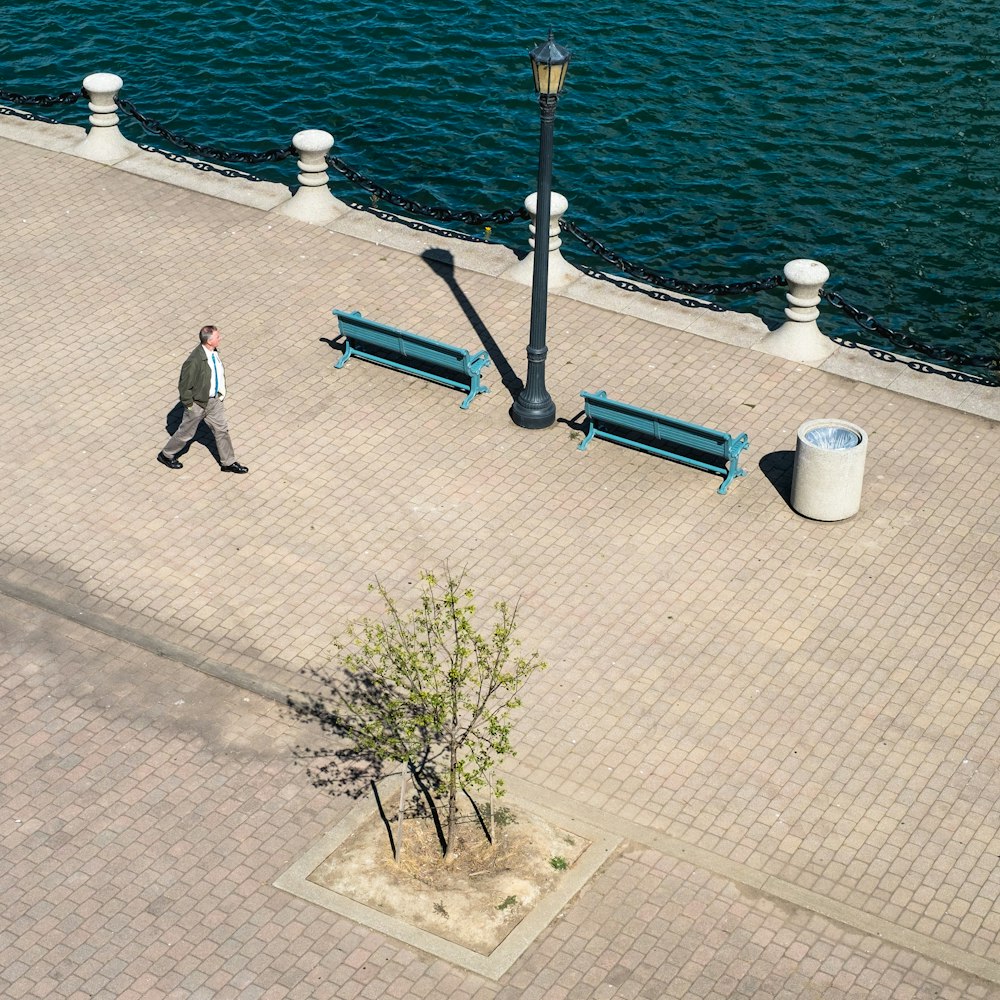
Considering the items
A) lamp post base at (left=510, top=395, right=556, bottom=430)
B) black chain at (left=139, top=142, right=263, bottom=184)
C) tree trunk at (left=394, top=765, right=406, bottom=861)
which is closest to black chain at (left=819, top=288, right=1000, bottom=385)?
lamp post base at (left=510, top=395, right=556, bottom=430)

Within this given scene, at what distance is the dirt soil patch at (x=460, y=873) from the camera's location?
12977 mm

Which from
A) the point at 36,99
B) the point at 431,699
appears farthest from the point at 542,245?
the point at 36,99

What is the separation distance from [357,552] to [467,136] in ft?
40.5

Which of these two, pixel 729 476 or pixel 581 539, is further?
pixel 729 476

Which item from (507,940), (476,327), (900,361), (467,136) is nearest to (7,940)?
(507,940)

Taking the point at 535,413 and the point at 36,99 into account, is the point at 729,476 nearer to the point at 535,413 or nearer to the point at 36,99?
the point at 535,413

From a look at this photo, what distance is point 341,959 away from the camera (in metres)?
12.7

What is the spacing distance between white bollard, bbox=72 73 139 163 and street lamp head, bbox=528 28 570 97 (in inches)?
355

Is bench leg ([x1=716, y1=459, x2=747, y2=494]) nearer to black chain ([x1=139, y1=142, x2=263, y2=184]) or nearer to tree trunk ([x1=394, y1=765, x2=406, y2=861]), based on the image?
tree trunk ([x1=394, y1=765, x2=406, y2=861])

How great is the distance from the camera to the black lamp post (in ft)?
53.5

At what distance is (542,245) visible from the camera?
57.2 ft

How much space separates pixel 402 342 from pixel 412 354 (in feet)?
0.55

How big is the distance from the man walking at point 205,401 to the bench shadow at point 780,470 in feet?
16.7

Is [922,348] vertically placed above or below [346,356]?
above
